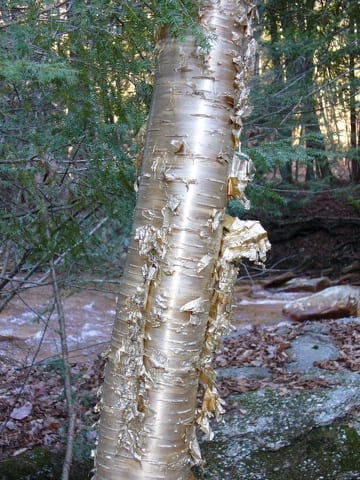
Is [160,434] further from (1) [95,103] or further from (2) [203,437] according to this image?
(2) [203,437]

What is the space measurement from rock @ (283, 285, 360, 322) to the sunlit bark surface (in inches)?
266

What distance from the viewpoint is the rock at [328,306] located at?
7.74 metres

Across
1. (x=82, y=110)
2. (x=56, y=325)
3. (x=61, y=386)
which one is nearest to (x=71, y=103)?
(x=82, y=110)

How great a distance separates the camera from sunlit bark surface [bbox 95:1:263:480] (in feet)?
4.14

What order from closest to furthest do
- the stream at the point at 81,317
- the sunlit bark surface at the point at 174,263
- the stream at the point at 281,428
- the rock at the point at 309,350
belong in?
the sunlit bark surface at the point at 174,263
the stream at the point at 281,428
the rock at the point at 309,350
the stream at the point at 81,317

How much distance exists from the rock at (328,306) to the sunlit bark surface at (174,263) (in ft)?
22.2

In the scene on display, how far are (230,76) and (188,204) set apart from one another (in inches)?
14.0

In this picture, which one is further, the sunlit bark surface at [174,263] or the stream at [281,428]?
the stream at [281,428]

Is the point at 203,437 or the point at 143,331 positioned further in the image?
the point at 203,437

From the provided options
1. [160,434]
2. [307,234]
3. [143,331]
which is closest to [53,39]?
[143,331]

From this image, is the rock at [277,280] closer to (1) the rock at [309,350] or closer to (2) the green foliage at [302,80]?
(2) the green foliage at [302,80]

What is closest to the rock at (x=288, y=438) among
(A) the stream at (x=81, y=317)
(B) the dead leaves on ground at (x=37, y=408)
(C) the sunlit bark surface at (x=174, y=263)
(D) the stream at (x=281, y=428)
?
(D) the stream at (x=281, y=428)

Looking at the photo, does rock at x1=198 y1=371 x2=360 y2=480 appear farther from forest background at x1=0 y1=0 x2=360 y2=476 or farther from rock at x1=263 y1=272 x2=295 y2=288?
rock at x1=263 y1=272 x2=295 y2=288

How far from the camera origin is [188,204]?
127cm
